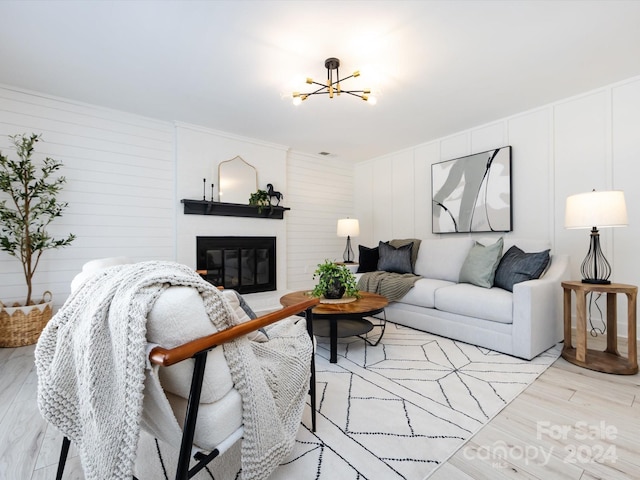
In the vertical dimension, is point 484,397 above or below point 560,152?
below

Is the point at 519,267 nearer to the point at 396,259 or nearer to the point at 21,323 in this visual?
the point at 396,259

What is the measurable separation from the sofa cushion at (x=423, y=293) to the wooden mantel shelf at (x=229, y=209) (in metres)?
2.35

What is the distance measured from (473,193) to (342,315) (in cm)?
283

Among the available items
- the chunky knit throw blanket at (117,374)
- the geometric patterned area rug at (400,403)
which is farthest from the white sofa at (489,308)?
the chunky knit throw blanket at (117,374)

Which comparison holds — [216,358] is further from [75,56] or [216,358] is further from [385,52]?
[75,56]

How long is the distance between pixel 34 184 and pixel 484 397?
4550 mm

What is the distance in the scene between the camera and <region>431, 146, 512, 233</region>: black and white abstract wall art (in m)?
3.84

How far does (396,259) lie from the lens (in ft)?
13.3

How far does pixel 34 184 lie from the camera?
321cm

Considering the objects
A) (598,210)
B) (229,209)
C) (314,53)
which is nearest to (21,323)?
(229,209)

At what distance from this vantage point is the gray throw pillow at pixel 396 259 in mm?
3998

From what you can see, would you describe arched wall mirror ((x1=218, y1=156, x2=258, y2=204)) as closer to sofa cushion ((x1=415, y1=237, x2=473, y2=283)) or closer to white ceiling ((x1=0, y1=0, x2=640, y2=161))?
white ceiling ((x1=0, y1=0, x2=640, y2=161))

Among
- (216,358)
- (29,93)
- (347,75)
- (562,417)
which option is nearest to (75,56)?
(29,93)

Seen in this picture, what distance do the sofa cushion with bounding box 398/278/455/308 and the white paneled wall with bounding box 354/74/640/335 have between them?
123cm
